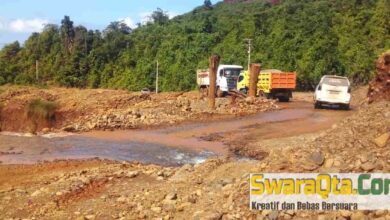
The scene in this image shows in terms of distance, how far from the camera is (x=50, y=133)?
2042cm

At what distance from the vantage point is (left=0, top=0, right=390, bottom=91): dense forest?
54.7 metres

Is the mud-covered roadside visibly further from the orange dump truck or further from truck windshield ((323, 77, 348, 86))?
the orange dump truck

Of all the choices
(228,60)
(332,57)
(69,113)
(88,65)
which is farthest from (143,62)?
(69,113)

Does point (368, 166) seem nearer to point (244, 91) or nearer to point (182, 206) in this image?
point (182, 206)

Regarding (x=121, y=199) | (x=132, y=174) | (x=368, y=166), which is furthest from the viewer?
(x=132, y=174)

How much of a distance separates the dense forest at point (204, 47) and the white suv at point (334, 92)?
74.6ft

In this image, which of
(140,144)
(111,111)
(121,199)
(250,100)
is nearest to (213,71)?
(250,100)

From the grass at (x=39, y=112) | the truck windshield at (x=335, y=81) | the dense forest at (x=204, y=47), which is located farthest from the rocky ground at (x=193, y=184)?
the dense forest at (x=204, y=47)

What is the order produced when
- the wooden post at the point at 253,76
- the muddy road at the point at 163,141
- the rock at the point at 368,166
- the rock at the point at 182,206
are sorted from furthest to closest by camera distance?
the wooden post at the point at 253,76 < the muddy road at the point at 163,141 < the rock at the point at 182,206 < the rock at the point at 368,166

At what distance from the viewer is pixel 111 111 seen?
94.3 feet

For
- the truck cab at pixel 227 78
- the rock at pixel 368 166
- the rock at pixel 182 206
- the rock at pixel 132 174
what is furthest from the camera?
the truck cab at pixel 227 78

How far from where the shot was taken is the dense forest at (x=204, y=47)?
54.7 metres

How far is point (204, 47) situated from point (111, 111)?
43458 mm

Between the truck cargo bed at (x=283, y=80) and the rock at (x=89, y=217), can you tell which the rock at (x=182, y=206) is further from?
the truck cargo bed at (x=283, y=80)
